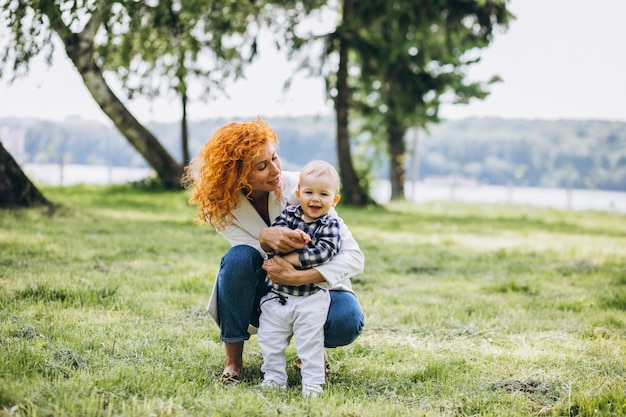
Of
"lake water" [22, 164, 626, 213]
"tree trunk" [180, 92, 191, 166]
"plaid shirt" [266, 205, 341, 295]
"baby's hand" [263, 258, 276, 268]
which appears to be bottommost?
"lake water" [22, 164, 626, 213]

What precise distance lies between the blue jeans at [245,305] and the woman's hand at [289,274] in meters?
0.17

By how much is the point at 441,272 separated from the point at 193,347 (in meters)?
3.58

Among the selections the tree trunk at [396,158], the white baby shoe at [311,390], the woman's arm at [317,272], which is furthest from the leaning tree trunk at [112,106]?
the tree trunk at [396,158]

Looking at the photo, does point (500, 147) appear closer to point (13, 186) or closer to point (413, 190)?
point (413, 190)

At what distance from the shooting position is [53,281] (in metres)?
4.35

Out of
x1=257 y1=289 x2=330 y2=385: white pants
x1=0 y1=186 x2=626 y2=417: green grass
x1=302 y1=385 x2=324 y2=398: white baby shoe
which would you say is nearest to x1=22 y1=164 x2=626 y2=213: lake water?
x1=0 y1=186 x2=626 y2=417: green grass

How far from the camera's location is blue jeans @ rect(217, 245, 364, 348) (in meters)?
2.87

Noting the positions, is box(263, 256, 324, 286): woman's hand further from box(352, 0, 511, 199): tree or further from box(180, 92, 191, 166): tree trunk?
box(180, 92, 191, 166): tree trunk

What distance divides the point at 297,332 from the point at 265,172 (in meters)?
0.82

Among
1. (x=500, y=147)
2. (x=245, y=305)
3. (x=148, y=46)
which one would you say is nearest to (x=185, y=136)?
(x=148, y=46)

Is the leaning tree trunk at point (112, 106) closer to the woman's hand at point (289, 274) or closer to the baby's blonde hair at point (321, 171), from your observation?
the baby's blonde hair at point (321, 171)

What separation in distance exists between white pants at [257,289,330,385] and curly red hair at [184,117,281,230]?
0.53 metres

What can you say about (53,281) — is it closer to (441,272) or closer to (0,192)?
(441,272)

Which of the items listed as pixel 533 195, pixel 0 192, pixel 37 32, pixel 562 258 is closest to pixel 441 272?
pixel 562 258
